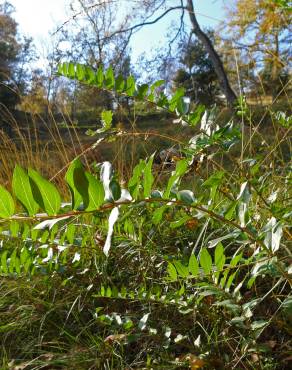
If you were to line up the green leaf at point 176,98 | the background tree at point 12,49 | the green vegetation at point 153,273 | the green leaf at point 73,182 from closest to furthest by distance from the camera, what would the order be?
1. the green leaf at point 73,182
2. the green vegetation at point 153,273
3. the green leaf at point 176,98
4. the background tree at point 12,49

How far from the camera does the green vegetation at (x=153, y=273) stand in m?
0.62

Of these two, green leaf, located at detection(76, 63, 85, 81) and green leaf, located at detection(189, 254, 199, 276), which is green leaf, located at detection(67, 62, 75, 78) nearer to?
green leaf, located at detection(76, 63, 85, 81)

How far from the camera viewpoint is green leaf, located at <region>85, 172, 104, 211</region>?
1.56ft

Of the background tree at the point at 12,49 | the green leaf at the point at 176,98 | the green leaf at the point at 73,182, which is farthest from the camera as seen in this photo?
the background tree at the point at 12,49

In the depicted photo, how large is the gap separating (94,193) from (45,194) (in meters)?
0.06

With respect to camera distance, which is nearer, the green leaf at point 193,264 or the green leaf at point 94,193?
the green leaf at point 94,193

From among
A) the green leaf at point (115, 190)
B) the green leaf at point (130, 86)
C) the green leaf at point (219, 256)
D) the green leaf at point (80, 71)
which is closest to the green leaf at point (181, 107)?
the green leaf at point (130, 86)

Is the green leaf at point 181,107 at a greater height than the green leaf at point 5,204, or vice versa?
the green leaf at point 181,107

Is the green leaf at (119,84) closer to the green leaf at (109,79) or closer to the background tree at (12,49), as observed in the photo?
the green leaf at (109,79)

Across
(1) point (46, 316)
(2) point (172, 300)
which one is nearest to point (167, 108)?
(2) point (172, 300)

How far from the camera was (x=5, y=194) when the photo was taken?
50 cm

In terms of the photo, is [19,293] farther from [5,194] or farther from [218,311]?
[5,194]

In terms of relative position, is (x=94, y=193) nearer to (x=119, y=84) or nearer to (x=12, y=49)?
(x=119, y=84)

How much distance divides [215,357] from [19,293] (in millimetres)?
765
